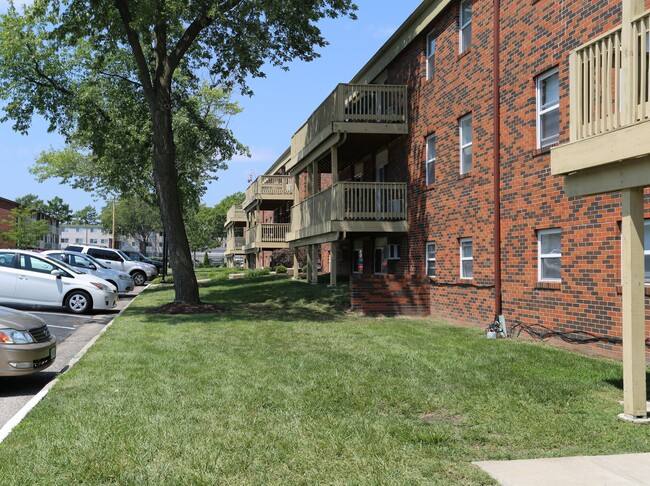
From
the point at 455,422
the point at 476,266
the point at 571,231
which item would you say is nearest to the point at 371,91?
the point at 476,266

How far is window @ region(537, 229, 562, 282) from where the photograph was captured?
423 inches

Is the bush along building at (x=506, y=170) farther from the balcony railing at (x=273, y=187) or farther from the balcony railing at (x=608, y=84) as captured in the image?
the balcony railing at (x=273, y=187)

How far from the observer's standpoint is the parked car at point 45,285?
15.8 meters

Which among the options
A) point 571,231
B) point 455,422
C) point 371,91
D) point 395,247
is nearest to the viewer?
Answer: point 455,422

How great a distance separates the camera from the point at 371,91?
17.4 metres

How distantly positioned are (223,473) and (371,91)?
14500 mm

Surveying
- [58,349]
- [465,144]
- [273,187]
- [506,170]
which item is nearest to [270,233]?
[273,187]

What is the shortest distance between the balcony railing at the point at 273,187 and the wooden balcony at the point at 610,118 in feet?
95.8

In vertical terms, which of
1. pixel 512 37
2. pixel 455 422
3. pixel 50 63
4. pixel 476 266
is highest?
pixel 50 63

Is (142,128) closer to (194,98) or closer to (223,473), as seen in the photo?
(194,98)

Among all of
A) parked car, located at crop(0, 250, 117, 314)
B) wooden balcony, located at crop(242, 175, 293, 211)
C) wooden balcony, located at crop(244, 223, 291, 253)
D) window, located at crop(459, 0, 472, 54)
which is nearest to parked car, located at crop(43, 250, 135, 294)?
parked car, located at crop(0, 250, 117, 314)

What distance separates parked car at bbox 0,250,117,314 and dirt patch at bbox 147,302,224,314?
1.49 m

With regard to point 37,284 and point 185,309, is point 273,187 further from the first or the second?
point 37,284

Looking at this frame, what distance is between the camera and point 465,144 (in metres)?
14.2
